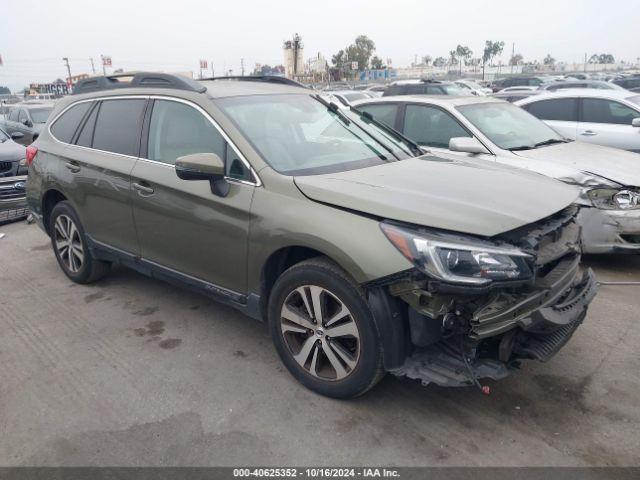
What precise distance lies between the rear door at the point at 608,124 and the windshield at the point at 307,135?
5325 mm

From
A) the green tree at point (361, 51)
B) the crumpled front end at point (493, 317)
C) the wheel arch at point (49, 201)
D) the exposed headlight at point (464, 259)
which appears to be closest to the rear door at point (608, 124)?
Answer: the crumpled front end at point (493, 317)

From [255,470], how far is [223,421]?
0.45 metres

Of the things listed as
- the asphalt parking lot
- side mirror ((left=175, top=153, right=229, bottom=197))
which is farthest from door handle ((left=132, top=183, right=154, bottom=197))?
the asphalt parking lot

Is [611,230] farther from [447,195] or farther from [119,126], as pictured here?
[119,126]

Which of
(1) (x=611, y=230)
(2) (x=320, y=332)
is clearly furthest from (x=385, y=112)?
(2) (x=320, y=332)

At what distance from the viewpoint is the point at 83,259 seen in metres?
4.87

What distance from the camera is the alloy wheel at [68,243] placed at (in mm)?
4906

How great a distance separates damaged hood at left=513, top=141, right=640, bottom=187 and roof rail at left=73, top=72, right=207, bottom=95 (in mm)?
3415

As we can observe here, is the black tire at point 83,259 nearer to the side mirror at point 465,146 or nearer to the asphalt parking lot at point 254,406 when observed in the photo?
the asphalt parking lot at point 254,406

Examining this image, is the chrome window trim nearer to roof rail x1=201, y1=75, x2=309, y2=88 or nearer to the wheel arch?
the wheel arch

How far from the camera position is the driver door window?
5949 mm

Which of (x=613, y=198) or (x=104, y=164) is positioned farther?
(x=613, y=198)

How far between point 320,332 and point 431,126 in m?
3.87

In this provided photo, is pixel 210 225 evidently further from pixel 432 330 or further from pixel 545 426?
pixel 545 426
